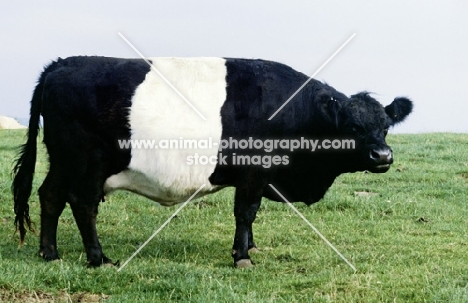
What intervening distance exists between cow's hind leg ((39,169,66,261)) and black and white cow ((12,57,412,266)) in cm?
1

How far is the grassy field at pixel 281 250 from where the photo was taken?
21.0ft

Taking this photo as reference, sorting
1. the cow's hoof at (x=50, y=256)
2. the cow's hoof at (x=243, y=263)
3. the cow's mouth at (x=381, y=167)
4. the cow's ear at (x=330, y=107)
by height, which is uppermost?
the cow's ear at (x=330, y=107)

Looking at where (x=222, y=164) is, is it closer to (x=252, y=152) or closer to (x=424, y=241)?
(x=252, y=152)

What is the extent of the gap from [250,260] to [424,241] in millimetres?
2616

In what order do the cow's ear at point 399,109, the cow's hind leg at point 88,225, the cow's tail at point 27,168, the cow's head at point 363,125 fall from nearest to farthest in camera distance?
the cow's hind leg at point 88,225, the cow's head at point 363,125, the cow's tail at point 27,168, the cow's ear at point 399,109

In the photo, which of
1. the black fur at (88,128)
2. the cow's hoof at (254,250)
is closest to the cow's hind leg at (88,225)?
the black fur at (88,128)

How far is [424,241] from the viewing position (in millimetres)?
9172

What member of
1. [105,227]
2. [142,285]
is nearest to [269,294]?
[142,285]

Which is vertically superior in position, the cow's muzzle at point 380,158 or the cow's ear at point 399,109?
the cow's ear at point 399,109

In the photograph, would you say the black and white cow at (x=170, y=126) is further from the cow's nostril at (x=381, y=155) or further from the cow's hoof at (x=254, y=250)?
the cow's hoof at (x=254, y=250)

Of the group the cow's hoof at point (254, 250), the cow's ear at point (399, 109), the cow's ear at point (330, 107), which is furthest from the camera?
the cow's ear at point (399, 109)

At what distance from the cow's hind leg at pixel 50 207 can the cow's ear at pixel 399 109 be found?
13.6 feet

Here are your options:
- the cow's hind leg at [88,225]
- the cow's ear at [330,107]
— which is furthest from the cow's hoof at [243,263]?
the cow's ear at [330,107]

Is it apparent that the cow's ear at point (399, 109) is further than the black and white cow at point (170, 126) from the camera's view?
Yes
